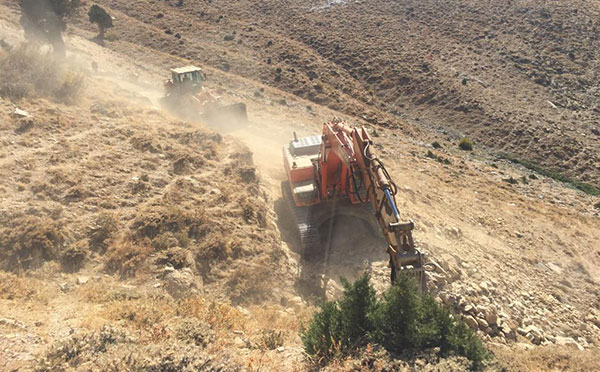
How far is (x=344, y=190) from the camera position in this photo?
14.4 meters

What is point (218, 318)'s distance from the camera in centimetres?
927

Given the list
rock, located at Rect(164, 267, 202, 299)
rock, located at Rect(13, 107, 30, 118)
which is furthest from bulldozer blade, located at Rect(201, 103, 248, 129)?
rock, located at Rect(164, 267, 202, 299)

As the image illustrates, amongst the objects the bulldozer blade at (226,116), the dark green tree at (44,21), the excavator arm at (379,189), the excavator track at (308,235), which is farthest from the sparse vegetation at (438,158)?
the dark green tree at (44,21)

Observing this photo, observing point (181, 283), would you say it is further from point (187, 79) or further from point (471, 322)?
point (187, 79)

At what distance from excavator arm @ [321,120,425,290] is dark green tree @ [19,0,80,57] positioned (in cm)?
2705

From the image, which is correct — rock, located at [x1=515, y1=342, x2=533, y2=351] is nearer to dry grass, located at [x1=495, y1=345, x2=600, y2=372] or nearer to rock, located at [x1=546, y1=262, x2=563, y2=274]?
dry grass, located at [x1=495, y1=345, x2=600, y2=372]

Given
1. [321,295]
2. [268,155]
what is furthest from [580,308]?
[268,155]

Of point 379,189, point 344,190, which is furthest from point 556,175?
point 379,189

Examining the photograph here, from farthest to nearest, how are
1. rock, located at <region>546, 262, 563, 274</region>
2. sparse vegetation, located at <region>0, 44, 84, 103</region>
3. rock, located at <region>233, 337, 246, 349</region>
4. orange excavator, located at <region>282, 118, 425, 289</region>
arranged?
sparse vegetation, located at <region>0, 44, 84, 103</region> → rock, located at <region>546, 262, 563, 274</region> → orange excavator, located at <region>282, 118, 425, 289</region> → rock, located at <region>233, 337, 246, 349</region>

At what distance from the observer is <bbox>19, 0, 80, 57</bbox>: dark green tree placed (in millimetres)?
29609

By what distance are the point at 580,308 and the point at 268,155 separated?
1546 centimetres

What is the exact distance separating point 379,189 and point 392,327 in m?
3.48

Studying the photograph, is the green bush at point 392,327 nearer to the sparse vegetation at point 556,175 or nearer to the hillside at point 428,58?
the sparse vegetation at point 556,175

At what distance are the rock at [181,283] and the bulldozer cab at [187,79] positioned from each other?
16456 mm
